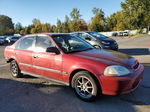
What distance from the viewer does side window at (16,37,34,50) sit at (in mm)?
4493

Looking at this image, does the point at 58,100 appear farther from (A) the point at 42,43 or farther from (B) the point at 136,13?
(B) the point at 136,13

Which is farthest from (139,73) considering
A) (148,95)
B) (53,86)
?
(53,86)

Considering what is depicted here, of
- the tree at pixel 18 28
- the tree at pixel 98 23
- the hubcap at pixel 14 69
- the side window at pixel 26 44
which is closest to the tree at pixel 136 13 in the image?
the tree at pixel 98 23

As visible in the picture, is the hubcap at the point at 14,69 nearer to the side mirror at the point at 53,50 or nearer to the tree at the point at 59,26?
the side mirror at the point at 53,50

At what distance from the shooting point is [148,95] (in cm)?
351

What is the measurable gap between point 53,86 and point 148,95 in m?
2.60

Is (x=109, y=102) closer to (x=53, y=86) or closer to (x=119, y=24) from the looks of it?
(x=53, y=86)

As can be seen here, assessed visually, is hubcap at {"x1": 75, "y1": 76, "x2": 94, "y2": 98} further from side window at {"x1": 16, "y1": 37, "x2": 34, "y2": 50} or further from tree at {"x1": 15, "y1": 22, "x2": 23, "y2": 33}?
tree at {"x1": 15, "y1": 22, "x2": 23, "y2": 33}

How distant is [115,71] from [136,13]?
1692 inches

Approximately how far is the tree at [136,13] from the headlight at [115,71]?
42.3 metres

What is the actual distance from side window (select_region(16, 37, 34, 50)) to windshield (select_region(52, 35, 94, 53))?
0.87m

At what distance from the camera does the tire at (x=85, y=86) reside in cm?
315

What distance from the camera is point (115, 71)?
115 inches

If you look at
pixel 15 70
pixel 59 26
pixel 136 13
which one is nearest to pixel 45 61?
pixel 15 70
